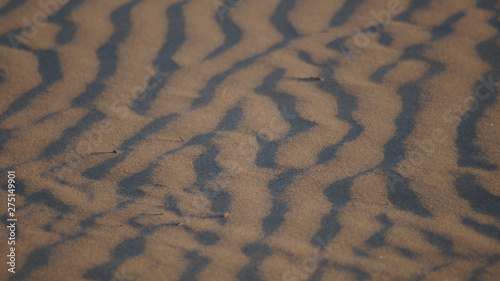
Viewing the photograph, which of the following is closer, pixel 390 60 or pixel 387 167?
pixel 387 167

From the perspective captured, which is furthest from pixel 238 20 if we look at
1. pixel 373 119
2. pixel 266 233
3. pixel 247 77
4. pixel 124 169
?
pixel 266 233

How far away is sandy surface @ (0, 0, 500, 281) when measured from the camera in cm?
147

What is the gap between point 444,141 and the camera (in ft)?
6.36

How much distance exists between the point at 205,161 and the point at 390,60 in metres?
1.44

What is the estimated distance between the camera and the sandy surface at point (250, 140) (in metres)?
1.47

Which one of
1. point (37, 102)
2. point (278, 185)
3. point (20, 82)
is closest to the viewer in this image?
point (278, 185)

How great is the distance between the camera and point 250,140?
196cm

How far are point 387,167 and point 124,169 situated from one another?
1.22 m

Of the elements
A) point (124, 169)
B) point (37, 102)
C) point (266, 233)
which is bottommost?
point (266, 233)

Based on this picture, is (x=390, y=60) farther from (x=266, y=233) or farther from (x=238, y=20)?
(x=266, y=233)

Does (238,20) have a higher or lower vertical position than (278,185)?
higher

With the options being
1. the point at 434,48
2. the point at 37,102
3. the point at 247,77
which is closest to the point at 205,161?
the point at 247,77

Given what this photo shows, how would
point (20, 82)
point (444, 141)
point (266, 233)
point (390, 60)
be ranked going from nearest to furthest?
point (266, 233) → point (444, 141) → point (20, 82) → point (390, 60)

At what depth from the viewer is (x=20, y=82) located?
2.30 metres
